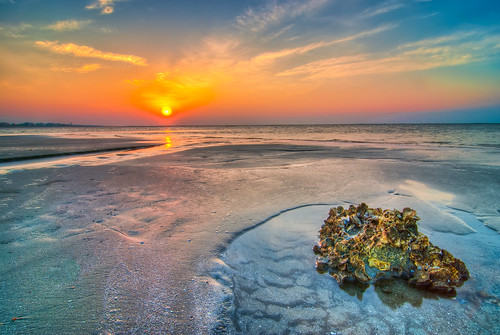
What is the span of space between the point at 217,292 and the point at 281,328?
71cm

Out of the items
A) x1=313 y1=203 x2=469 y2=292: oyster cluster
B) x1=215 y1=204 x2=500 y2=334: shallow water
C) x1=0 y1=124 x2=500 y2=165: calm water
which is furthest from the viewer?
x1=0 y1=124 x2=500 y2=165: calm water

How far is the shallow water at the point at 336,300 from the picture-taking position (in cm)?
202

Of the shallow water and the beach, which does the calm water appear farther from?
the shallow water

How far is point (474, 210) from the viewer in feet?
15.2

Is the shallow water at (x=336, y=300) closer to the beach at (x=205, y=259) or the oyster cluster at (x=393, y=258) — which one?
the beach at (x=205, y=259)

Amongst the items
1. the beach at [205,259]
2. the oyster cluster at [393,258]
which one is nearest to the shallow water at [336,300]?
the beach at [205,259]

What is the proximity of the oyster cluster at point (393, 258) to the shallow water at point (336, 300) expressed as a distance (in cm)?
11

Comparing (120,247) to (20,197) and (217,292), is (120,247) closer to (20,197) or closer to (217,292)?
(217,292)

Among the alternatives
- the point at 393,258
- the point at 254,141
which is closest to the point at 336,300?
the point at 393,258

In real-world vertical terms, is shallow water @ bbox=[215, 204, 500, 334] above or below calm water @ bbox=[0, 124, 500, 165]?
below

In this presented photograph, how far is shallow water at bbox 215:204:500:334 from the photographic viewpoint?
6.62 feet

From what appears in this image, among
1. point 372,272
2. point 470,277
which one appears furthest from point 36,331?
point 470,277

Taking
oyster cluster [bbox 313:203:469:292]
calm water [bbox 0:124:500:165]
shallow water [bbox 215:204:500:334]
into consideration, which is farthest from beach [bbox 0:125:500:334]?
calm water [bbox 0:124:500:165]

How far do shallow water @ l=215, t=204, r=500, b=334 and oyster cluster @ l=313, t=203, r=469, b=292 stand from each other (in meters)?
0.11
